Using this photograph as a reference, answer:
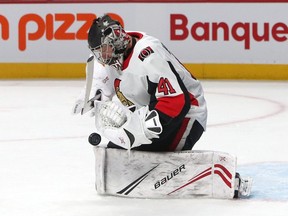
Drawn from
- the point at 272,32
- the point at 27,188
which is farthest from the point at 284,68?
the point at 27,188

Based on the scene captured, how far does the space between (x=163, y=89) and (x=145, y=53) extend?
18 cm

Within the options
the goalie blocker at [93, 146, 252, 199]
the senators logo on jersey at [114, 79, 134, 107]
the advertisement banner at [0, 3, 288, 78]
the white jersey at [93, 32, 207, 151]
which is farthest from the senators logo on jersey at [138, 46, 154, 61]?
the advertisement banner at [0, 3, 288, 78]

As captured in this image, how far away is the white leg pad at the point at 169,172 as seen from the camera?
3182 mm

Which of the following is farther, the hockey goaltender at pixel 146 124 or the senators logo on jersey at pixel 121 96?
the senators logo on jersey at pixel 121 96

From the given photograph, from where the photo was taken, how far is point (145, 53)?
3.12 metres

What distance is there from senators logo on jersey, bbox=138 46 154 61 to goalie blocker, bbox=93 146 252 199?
353 mm

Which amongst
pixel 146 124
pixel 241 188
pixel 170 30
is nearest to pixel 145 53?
pixel 146 124

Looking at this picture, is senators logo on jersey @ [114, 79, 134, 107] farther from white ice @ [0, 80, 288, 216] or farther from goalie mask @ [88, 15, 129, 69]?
white ice @ [0, 80, 288, 216]

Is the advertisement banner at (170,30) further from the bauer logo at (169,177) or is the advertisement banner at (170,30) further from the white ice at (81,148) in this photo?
the bauer logo at (169,177)

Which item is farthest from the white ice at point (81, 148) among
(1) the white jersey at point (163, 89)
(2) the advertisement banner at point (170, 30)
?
(2) the advertisement banner at point (170, 30)

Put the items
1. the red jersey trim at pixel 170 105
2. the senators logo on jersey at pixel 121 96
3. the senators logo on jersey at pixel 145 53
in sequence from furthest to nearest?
the senators logo on jersey at pixel 121 96 < the senators logo on jersey at pixel 145 53 < the red jersey trim at pixel 170 105

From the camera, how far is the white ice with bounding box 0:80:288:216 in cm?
307

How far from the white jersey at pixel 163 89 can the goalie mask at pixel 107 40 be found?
0.06 m
